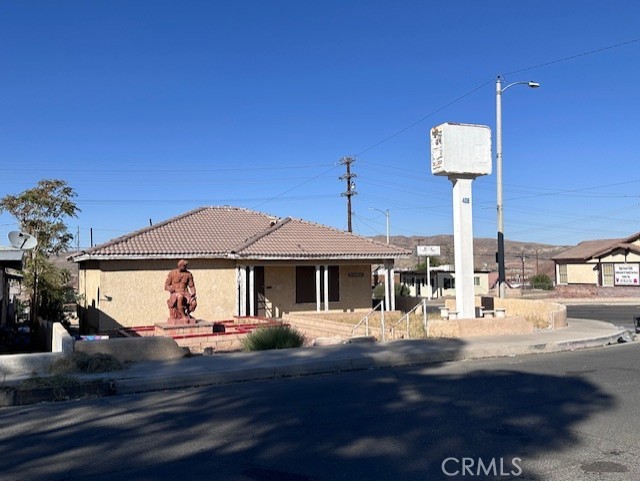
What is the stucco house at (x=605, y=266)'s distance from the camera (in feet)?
147

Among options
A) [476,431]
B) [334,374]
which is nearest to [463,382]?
[334,374]

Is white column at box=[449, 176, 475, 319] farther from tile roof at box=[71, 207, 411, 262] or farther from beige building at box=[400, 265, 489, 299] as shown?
beige building at box=[400, 265, 489, 299]

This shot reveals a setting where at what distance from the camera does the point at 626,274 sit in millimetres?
44969

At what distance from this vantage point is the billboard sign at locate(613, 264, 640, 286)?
146 feet

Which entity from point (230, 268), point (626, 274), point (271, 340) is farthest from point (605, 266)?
point (271, 340)

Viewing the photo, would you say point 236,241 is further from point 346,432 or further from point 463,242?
point 346,432

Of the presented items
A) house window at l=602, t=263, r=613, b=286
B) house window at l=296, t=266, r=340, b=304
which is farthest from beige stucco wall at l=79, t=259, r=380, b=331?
house window at l=602, t=263, r=613, b=286

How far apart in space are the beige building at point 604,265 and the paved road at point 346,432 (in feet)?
123

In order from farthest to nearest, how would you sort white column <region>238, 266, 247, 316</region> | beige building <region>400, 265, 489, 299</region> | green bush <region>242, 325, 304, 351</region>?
beige building <region>400, 265, 489, 299</region> < white column <region>238, 266, 247, 316</region> < green bush <region>242, 325, 304, 351</region>

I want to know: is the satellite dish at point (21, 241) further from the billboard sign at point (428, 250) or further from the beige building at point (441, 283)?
the beige building at point (441, 283)

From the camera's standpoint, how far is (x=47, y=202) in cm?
2264

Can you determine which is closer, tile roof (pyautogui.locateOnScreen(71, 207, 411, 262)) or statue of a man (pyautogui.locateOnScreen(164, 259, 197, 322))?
statue of a man (pyautogui.locateOnScreen(164, 259, 197, 322))

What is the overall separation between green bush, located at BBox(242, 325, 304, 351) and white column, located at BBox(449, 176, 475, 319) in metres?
5.70

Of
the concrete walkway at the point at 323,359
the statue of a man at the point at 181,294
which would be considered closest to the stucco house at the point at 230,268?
the statue of a man at the point at 181,294
